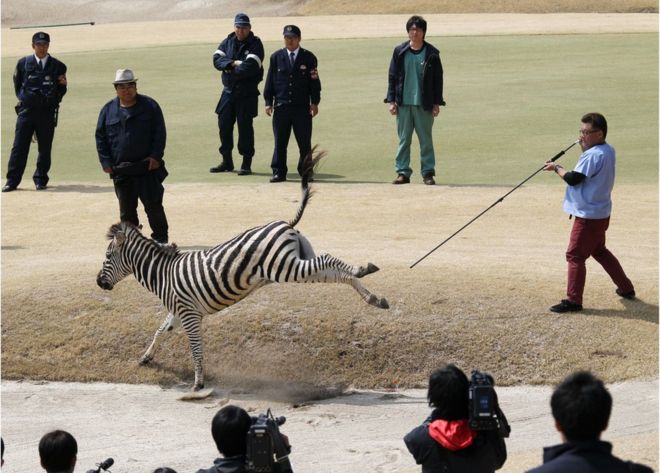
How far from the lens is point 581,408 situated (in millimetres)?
5258

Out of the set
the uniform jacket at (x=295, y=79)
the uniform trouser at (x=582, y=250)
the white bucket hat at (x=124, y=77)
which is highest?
the white bucket hat at (x=124, y=77)

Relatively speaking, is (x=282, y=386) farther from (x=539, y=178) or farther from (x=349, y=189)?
(x=539, y=178)

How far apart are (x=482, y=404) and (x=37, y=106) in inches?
552

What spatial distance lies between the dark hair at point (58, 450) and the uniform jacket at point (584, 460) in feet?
8.79

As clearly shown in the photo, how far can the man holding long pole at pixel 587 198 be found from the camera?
12070 millimetres

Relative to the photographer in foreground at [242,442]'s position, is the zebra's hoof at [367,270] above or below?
below

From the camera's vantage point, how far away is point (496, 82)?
27891mm

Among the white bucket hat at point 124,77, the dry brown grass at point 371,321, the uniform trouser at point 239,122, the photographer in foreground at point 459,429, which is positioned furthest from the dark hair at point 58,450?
the uniform trouser at point 239,122

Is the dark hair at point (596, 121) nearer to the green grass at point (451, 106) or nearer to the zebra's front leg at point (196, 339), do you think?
the zebra's front leg at point (196, 339)

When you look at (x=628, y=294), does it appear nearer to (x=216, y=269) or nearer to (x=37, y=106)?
(x=216, y=269)

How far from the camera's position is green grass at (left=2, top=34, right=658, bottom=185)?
2056 cm

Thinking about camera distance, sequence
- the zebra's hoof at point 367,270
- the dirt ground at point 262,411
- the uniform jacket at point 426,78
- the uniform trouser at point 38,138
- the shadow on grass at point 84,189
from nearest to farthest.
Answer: the dirt ground at point 262,411 < the zebra's hoof at point 367,270 < the uniform jacket at point 426,78 < the shadow on grass at point 84,189 < the uniform trouser at point 38,138

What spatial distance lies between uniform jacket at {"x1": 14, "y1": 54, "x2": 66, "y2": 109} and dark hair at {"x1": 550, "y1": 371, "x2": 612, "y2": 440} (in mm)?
15105

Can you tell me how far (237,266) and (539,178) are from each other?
8.70m
